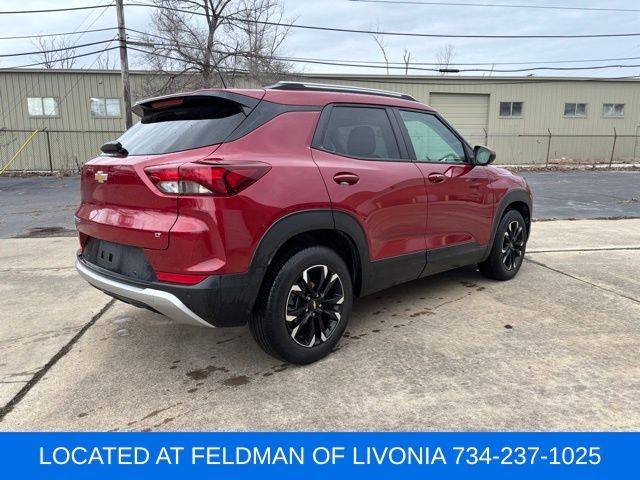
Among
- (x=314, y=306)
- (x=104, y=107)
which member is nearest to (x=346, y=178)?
(x=314, y=306)

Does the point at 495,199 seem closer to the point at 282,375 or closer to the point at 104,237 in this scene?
the point at 282,375

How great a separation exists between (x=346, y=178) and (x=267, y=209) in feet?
2.26

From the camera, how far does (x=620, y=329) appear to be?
379 centimetres

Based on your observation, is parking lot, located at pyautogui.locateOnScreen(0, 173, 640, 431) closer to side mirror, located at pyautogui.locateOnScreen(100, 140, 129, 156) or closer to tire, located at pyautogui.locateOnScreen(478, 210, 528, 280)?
tire, located at pyautogui.locateOnScreen(478, 210, 528, 280)

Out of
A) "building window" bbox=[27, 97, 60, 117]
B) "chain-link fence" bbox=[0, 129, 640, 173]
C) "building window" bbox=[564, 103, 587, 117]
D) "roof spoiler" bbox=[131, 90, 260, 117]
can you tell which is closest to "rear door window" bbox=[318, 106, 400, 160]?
"roof spoiler" bbox=[131, 90, 260, 117]

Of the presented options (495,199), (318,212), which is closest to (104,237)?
(318,212)

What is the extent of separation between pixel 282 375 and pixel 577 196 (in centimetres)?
1324

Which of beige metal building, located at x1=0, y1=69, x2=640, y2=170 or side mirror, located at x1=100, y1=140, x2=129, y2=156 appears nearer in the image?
side mirror, located at x1=100, y1=140, x2=129, y2=156

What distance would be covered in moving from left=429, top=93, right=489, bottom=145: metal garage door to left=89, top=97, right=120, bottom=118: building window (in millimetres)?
16314

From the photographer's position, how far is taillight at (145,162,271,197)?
8.69 feet

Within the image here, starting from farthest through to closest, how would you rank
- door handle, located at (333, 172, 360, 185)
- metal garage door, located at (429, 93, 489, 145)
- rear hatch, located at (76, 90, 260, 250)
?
metal garage door, located at (429, 93, 489, 145) < door handle, located at (333, 172, 360, 185) < rear hatch, located at (76, 90, 260, 250)

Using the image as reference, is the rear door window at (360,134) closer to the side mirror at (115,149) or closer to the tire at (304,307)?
the tire at (304,307)

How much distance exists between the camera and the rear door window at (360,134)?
336cm

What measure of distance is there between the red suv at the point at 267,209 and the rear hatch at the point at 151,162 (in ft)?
0.03
